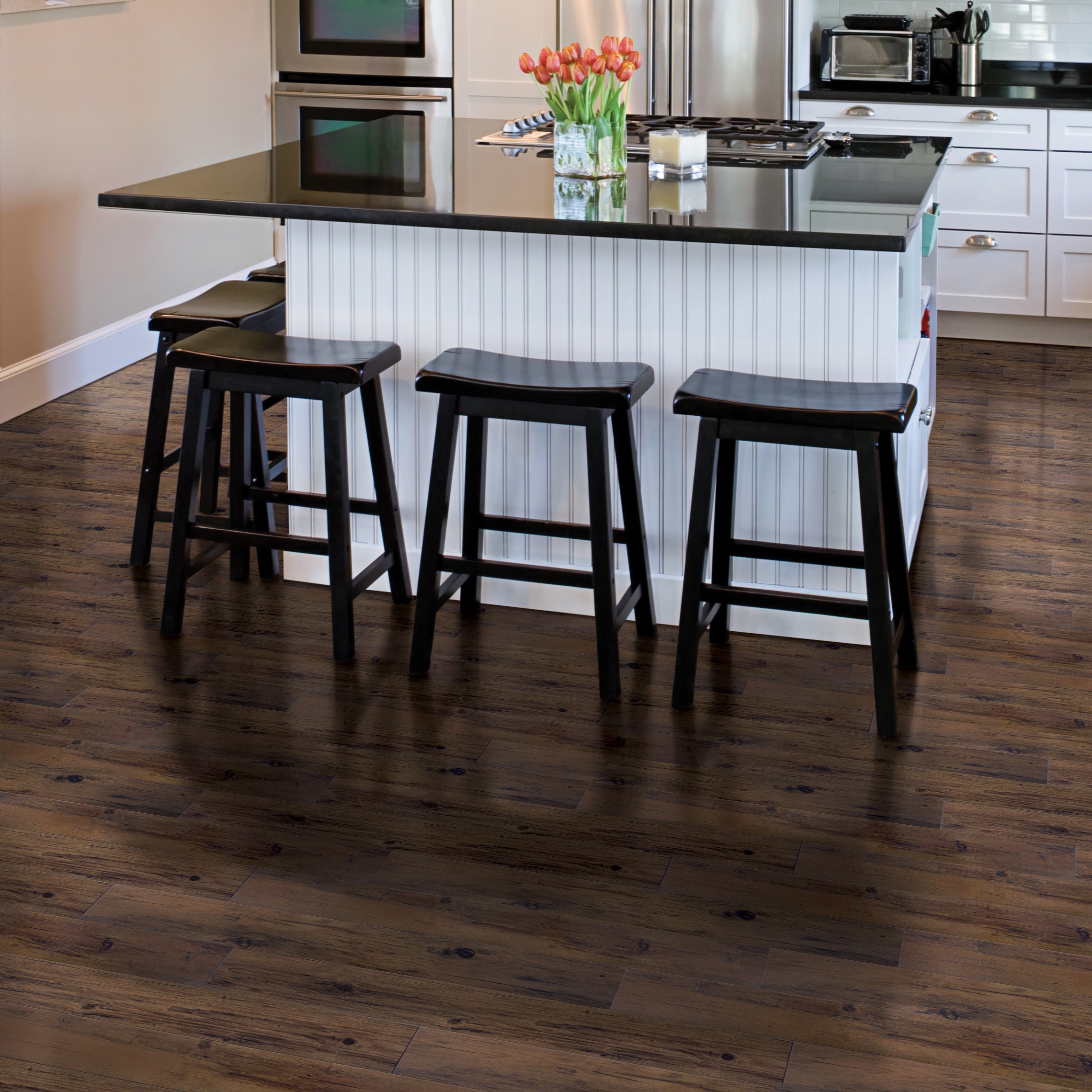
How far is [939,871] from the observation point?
237 centimetres

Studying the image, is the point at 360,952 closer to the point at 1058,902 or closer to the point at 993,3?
the point at 1058,902

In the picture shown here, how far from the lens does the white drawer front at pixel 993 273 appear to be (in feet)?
17.9

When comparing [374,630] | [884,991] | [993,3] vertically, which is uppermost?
→ [993,3]

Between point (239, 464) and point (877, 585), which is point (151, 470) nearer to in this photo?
point (239, 464)

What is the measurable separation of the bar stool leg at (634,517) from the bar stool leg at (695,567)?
19cm

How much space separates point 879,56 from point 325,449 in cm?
351

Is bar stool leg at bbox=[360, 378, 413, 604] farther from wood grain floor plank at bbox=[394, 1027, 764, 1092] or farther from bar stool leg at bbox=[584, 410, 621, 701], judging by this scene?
wood grain floor plank at bbox=[394, 1027, 764, 1092]

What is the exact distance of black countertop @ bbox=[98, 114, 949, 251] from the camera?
2.78 meters

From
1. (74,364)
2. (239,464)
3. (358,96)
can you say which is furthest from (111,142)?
(239,464)

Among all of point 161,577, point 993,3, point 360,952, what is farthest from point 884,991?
point 993,3

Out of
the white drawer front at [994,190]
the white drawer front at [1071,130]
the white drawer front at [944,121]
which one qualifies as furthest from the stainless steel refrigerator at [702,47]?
the white drawer front at [1071,130]

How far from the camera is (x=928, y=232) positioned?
3.59 metres

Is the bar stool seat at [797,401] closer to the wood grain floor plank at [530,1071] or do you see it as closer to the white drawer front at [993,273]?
the wood grain floor plank at [530,1071]

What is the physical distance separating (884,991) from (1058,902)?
15.4 inches
